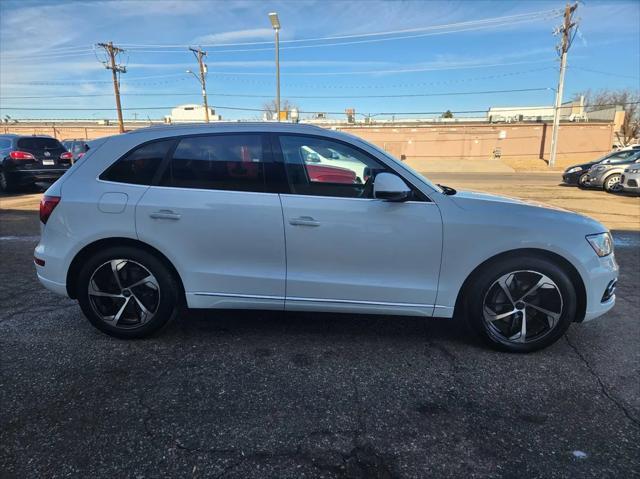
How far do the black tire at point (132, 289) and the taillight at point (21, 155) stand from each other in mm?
11386

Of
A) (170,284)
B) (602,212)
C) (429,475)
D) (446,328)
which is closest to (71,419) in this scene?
(170,284)

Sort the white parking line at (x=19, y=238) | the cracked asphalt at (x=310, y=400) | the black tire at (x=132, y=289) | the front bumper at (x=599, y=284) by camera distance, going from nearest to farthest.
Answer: the cracked asphalt at (x=310, y=400), the front bumper at (x=599, y=284), the black tire at (x=132, y=289), the white parking line at (x=19, y=238)

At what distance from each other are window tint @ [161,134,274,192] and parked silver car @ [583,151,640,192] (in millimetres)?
15393

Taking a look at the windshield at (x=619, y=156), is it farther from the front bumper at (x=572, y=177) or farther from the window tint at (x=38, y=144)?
the window tint at (x=38, y=144)

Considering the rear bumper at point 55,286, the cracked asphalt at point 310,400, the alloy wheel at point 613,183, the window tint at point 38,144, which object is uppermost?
the window tint at point 38,144

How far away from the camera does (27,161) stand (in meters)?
12.5

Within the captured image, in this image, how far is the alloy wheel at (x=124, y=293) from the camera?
135 inches

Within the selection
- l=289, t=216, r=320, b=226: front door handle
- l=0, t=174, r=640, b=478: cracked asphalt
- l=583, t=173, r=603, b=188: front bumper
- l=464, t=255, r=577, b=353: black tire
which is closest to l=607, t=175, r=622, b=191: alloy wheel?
l=583, t=173, r=603, b=188: front bumper

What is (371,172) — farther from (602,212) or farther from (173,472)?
(602,212)

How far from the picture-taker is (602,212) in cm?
1066

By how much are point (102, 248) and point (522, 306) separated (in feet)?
10.8

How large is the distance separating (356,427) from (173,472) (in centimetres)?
101

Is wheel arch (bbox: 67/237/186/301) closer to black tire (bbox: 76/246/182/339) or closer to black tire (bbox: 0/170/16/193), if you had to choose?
black tire (bbox: 76/246/182/339)

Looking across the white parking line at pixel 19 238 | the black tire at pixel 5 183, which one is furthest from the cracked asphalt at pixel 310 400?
the black tire at pixel 5 183
